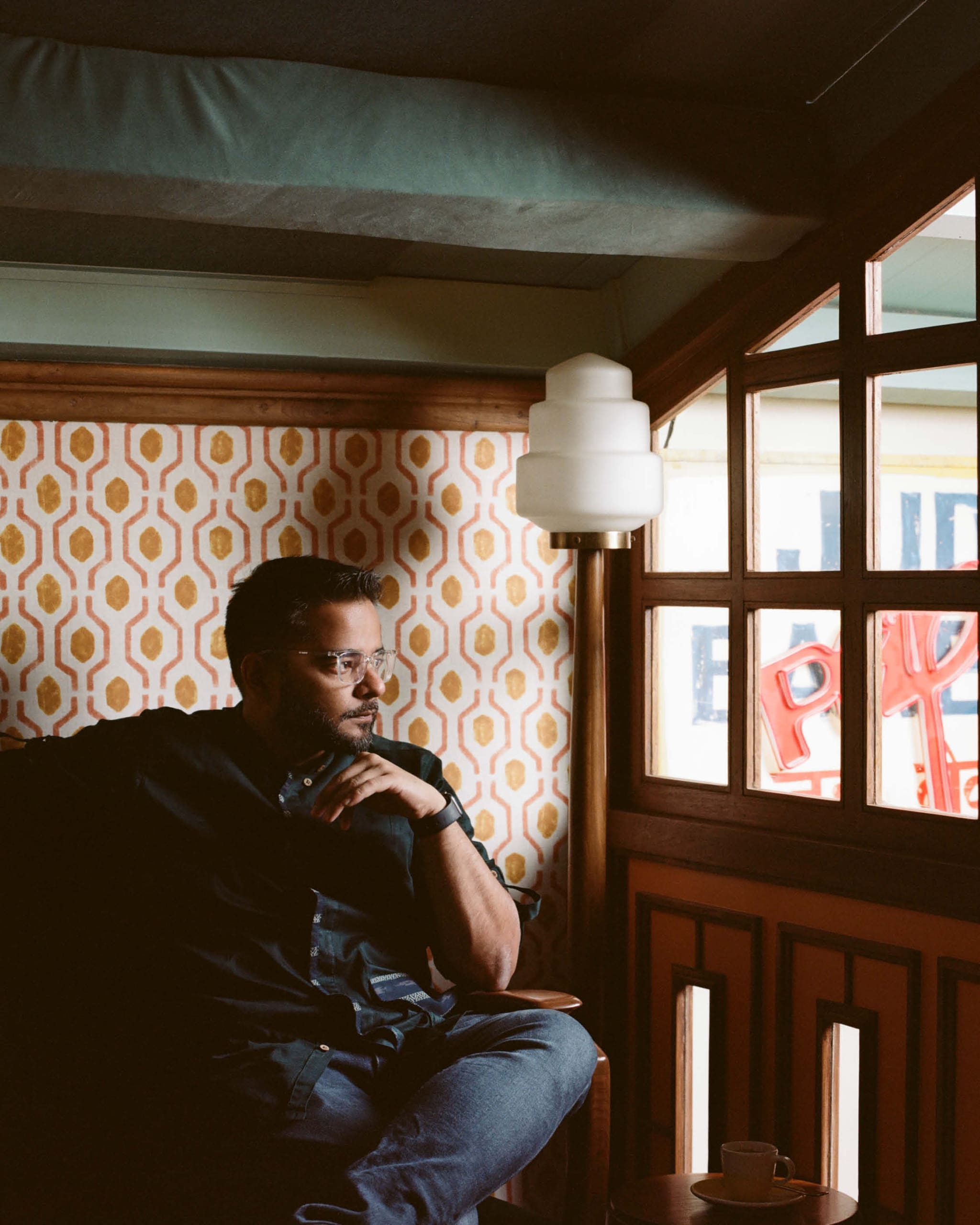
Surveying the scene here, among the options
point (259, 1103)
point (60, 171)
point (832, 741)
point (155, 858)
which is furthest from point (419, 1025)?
point (60, 171)

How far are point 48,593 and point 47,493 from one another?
0.86 ft

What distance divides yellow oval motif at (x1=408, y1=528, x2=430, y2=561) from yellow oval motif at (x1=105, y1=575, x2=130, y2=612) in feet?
2.55

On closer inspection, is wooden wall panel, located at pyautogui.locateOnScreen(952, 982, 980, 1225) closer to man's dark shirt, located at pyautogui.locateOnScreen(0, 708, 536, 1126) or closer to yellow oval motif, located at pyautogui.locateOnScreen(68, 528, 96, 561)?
man's dark shirt, located at pyautogui.locateOnScreen(0, 708, 536, 1126)

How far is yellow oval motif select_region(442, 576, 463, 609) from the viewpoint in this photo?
3.51 metres

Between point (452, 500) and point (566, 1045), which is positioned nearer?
point (566, 1045)

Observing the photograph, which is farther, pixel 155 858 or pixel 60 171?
pixel 155 858

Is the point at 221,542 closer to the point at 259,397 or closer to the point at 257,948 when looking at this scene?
the point at 259,397

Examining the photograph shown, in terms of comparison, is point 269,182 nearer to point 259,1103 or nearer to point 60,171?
point 60,171

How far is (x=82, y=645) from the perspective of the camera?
10.6ft

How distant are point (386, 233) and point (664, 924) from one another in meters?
1.91

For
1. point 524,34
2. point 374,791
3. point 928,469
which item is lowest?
point 374,791

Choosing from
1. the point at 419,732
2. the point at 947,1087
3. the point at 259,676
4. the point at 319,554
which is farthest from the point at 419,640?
the point at 947,1087

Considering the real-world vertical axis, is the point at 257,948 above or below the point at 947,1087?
above

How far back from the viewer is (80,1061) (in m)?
2.47
